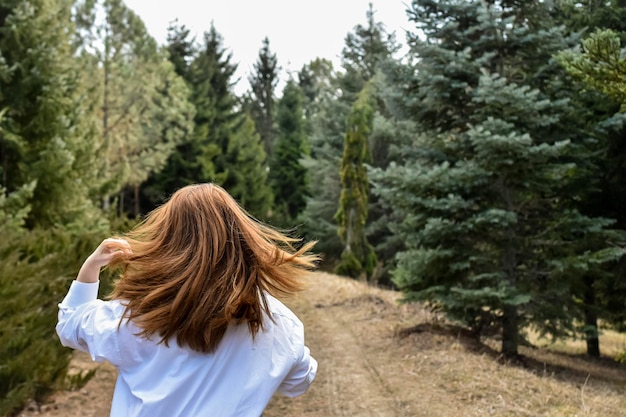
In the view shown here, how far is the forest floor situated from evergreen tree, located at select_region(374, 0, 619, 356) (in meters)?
0.85

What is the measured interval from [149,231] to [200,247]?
23 cm

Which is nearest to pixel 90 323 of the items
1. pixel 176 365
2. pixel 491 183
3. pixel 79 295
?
pixel 79 295

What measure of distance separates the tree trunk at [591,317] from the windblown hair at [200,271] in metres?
9.19

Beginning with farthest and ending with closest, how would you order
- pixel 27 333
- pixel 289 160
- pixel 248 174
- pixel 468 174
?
pixel 289 160 → pixel 248 174 → pixel 468 174 → pixel 27 333

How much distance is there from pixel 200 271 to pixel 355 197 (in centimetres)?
1985

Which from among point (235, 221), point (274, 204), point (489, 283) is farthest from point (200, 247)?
point (274, 204)

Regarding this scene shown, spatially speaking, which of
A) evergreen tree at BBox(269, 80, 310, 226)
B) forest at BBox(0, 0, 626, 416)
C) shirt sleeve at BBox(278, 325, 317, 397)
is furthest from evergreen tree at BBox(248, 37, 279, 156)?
shirt sleeve at BBox(278, 325, 317, 397)

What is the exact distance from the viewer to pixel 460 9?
32.3 feet

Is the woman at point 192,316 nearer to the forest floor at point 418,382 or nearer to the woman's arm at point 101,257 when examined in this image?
the woman's arm at point 101,257

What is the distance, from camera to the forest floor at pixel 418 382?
236 inches

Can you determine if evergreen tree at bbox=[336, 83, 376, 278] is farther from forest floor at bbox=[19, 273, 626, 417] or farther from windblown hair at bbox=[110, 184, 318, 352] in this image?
windblown hair at bbox=[110, 184, 318, 352]

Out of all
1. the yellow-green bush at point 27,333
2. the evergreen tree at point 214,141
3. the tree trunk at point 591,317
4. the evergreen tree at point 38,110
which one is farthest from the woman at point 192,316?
the evergreen tree at point 214,141

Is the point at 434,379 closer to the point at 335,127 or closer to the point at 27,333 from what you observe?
the point at 27,333

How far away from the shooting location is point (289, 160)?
44.2 m
